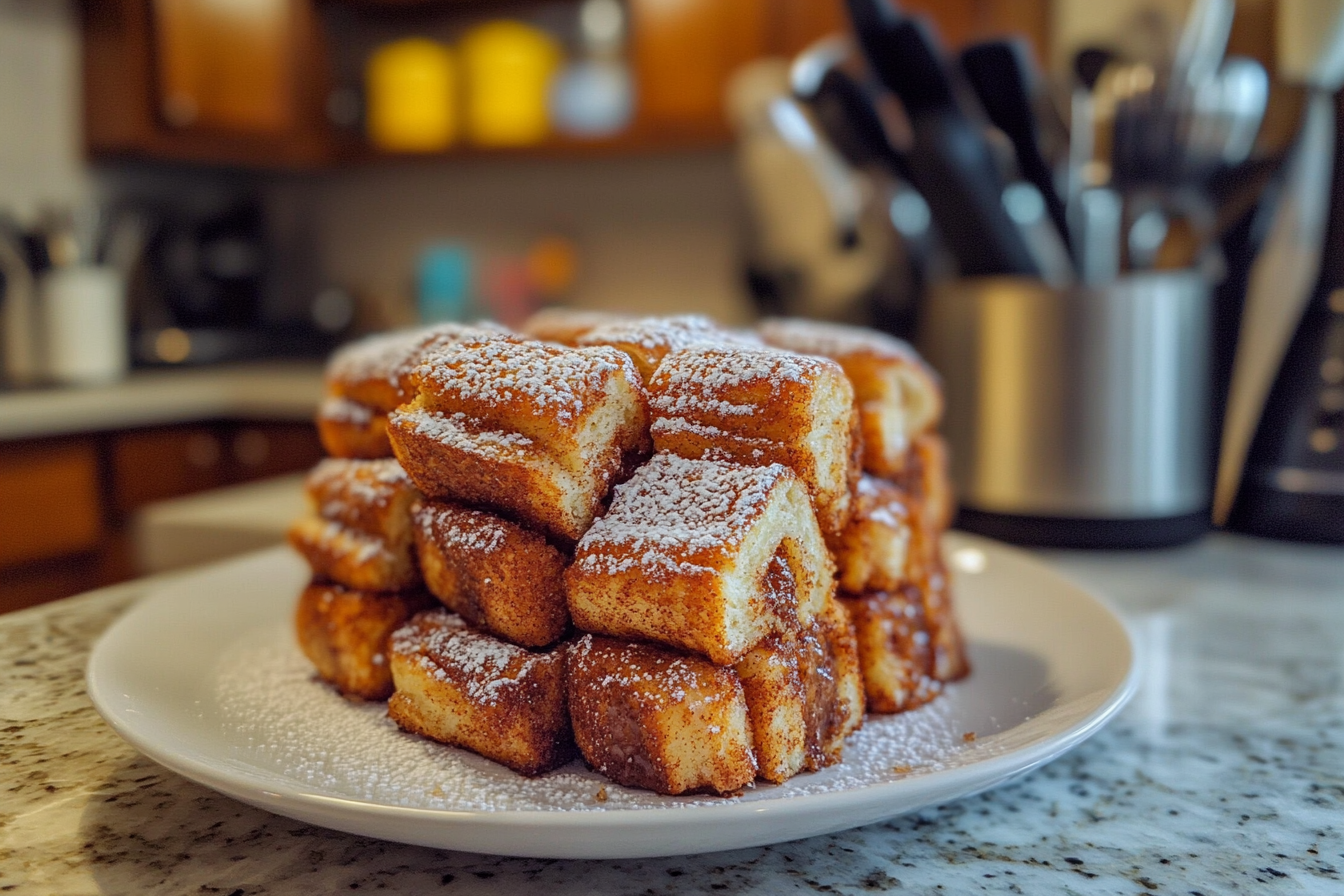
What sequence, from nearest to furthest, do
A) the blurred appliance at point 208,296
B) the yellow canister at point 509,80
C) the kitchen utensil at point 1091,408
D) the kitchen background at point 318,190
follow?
the kitchen utensil at point 1091,408, the kitchen background at point 318,190, the yellow canister at point 509,80, the blurred appliance at point 208,296

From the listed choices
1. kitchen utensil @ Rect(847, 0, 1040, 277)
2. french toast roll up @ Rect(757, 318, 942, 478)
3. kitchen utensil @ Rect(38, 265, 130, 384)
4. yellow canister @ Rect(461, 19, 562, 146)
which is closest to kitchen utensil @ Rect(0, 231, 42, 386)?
kitchen utensil @ Rect(38, 265, 130, 384)

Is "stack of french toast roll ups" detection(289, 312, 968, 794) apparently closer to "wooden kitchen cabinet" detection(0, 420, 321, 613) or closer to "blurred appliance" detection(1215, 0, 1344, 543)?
"blurred appliance" detection(1215, 0, 1344, 543)

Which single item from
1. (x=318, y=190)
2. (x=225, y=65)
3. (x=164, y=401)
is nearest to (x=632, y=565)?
(x=164, y=401)

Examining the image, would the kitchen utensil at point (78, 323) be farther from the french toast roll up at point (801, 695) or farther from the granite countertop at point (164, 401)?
the french toast roll up at point (801, 695)

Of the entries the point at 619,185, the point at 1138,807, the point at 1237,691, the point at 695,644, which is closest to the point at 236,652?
the point at 695,644

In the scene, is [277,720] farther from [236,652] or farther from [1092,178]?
[1092,178]

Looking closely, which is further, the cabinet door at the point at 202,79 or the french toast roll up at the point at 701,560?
the cabinet door at the point at 202,79

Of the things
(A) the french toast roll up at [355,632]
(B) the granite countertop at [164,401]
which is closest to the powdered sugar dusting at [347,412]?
(A) the french toast roll up at [355,632]

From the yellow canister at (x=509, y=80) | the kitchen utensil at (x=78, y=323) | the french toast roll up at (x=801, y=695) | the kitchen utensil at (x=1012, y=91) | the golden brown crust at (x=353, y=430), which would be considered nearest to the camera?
the french toast roll up at (x=801, y=695)
